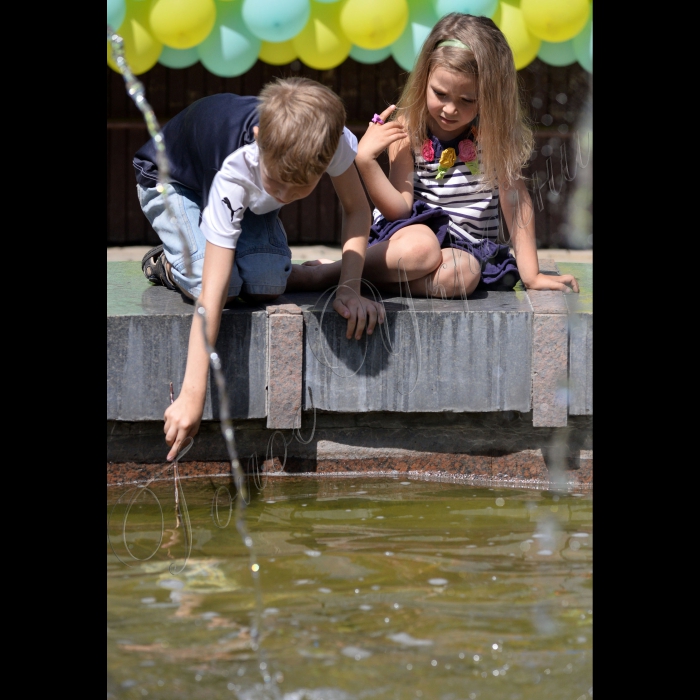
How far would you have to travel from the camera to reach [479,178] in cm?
272

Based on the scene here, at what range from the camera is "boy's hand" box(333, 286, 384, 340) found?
233 cm

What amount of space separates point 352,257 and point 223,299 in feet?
1.23

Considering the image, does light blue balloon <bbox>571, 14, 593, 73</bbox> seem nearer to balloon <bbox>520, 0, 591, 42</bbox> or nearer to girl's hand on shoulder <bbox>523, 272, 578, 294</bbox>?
balloon <bbox>520, 0, 591, 42</bbox>

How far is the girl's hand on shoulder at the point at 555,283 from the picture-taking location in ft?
8.55

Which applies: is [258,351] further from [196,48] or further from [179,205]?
[196,48]

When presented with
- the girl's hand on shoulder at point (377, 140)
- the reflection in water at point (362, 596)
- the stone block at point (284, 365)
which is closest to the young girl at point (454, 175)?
the girl's hand on shoulder at point (377, 140)

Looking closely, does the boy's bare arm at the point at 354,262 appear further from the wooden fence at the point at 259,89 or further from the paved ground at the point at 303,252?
the wooden fence at the point at 259,89

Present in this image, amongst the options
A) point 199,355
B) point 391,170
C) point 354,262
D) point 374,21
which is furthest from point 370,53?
point 199,355

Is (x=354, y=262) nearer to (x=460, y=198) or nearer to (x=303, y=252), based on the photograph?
(x=460, y=198)

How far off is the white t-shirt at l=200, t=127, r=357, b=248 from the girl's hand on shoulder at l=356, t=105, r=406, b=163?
27cm

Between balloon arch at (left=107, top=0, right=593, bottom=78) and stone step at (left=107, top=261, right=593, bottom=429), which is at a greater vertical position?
balloon arch at (left=107, top=0, right=593, bottom=78)

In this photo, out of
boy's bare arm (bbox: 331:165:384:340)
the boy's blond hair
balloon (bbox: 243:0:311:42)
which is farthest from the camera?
balloon (bbox: 243:0:311:42)

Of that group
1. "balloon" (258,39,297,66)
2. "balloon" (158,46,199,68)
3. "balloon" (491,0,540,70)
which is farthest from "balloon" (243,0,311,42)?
"balloon" (491,0,540,70)
